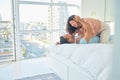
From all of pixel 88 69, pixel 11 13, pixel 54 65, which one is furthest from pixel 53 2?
pixel 88 69

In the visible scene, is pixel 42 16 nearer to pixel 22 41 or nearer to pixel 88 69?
pixel 22 41

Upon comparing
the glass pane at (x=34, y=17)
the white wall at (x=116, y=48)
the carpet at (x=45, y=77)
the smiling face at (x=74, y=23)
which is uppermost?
the glass pane at (x=34, y=17)

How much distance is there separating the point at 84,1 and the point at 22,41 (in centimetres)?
215

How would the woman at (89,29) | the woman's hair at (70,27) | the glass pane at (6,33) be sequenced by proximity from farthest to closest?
the glass pane at (6,33) → the woman's hair at (70,27) → the woman at (89,29)

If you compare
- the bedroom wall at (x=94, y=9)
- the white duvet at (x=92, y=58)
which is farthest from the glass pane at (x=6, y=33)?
the bedroom wall at (x=94, y=9)

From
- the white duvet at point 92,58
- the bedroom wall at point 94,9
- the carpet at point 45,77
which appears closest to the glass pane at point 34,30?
the bedroom wall at point 94,9

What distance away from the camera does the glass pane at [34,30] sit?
146 inches

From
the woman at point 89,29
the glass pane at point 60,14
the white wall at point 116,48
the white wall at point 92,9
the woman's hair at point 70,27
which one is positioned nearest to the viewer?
the white wall at point 116,48

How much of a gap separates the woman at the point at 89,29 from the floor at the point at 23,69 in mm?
993

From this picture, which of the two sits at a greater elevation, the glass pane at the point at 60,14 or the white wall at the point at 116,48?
the glass pane at the point at 60,14

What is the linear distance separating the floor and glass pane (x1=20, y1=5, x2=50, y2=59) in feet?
1.24

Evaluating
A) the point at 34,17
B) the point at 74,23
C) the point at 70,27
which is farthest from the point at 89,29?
the point at 34,17

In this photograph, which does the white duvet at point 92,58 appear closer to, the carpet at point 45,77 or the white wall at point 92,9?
the carpet at point 45,77

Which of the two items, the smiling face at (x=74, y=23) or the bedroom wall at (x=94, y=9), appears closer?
the smiling face at (x=74, y=23)
